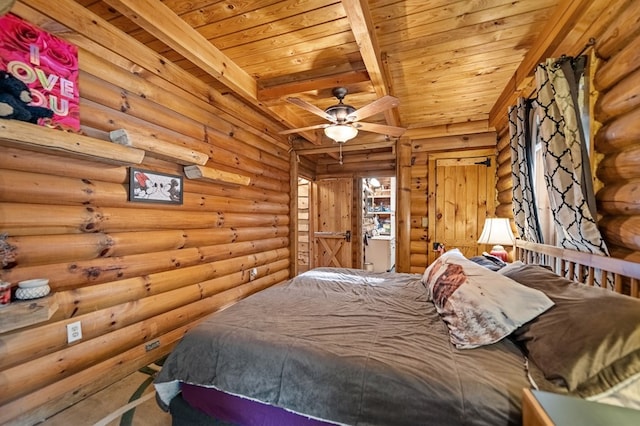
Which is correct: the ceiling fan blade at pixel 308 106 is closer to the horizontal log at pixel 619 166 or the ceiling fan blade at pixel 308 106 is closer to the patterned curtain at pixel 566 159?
the patterned curtain at pixel 566 159

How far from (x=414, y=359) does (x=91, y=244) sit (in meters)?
2.12

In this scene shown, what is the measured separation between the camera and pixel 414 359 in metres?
1.20

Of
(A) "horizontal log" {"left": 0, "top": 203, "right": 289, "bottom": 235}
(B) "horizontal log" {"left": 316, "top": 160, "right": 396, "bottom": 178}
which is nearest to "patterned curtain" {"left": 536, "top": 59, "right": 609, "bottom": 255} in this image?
(A) "horizontal log" {"left": 0, "top": 203, "right": 289, "bottom": 235}

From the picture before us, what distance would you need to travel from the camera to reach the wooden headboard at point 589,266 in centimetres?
133

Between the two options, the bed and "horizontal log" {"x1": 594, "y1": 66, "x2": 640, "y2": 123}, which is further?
"horizontal log" {"x1": 594, "y1": 66, "x2": 640, "y2": 123}

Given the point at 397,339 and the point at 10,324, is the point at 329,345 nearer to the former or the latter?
the point at 397,339

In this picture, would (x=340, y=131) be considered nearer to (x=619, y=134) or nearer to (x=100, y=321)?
(x=619, y=134)

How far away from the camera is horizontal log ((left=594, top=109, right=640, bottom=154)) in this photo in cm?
136

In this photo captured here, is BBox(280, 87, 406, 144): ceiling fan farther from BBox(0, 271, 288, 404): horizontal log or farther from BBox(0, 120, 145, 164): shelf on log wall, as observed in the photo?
BBox(0, 271, 288, 404): horizontal log

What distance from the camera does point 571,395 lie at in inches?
38.2

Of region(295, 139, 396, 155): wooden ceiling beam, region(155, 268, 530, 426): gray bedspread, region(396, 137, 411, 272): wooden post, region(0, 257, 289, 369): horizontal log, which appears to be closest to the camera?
region(155, 268, 530, 426): gray bedspread

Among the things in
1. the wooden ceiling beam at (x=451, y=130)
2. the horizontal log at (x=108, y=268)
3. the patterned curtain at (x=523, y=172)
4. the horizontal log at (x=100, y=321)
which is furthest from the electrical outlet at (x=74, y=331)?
the wooden ceiling beam at (x=451, y=130)

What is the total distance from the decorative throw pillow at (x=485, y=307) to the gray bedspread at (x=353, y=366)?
0.06 metres

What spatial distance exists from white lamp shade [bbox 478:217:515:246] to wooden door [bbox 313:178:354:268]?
121 inches
